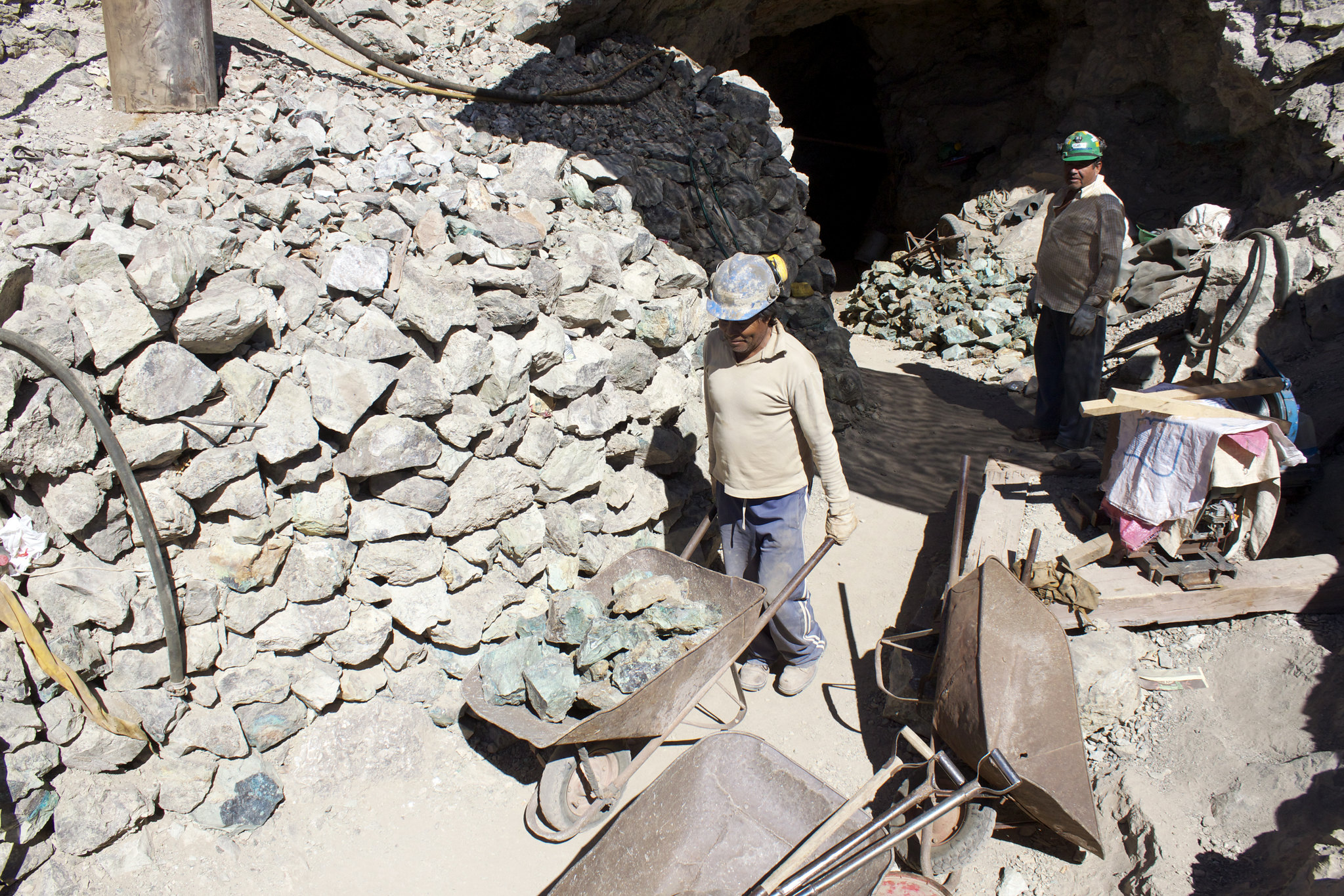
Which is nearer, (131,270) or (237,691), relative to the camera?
(131,270)

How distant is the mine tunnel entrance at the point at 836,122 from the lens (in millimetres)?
11781

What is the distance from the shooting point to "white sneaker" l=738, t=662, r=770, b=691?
3.71 meters

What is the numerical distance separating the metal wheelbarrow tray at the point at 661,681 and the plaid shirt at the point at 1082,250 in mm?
3075

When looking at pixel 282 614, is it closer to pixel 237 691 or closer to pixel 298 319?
pixel 237 691

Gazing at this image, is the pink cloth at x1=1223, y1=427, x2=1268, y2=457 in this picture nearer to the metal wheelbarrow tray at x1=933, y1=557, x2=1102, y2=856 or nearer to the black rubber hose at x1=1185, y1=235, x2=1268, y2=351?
the metal wheelbarrow tray at x1=933, y1=557, x2=1102, y2=856

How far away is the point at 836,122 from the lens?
1305 centimetres

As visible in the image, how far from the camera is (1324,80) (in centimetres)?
615

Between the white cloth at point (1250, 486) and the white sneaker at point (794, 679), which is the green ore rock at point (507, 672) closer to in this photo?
the white sneaker at point (794, 679)

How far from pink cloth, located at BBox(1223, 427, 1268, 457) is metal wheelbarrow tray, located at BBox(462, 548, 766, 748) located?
2177 millimetres

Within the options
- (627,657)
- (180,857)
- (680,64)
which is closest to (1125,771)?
(627,657)

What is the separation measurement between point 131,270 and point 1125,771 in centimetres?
413

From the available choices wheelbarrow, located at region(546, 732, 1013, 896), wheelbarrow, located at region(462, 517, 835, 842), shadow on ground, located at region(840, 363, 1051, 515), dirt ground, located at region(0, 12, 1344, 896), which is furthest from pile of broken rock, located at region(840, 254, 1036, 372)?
wheelbarrow, located at region(546, 732, 1013, 896)

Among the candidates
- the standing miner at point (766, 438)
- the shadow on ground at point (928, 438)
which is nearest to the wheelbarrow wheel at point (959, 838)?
the standing miner at point (766, 438)

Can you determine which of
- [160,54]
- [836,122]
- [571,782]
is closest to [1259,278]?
[571,782]
